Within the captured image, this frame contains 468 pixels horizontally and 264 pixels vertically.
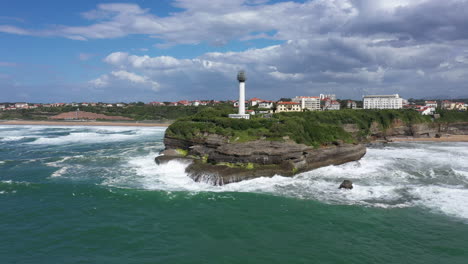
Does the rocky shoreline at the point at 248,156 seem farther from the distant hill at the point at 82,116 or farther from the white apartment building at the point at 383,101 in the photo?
the distant hill at the point at 82,116

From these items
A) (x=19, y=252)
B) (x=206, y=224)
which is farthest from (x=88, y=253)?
(x=206, y=224)

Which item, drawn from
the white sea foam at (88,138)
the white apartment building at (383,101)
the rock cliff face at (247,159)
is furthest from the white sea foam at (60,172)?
the white apartment building at (383,101)

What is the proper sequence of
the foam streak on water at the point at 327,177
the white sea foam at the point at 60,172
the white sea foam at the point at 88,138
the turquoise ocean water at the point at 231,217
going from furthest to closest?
1. the white sea foam at the point at 88,138
2. the white sea foam at the point at 60,172
3. the foam streak on water at the point at 327,177
4. the turquoise ocean water at the point at 231,217

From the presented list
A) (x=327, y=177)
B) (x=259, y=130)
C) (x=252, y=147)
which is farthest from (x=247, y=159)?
(x=327, y=177)

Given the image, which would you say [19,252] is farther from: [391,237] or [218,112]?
[218,112]

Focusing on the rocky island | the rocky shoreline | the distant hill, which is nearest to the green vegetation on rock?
the rocky island

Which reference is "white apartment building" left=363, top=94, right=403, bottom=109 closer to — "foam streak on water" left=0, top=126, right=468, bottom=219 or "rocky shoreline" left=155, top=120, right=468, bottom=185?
"foam streak on water" left=0, top=126, right=468, bottom=219

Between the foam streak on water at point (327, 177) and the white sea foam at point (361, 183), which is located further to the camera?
the foam streak on water at point (327, 177)
